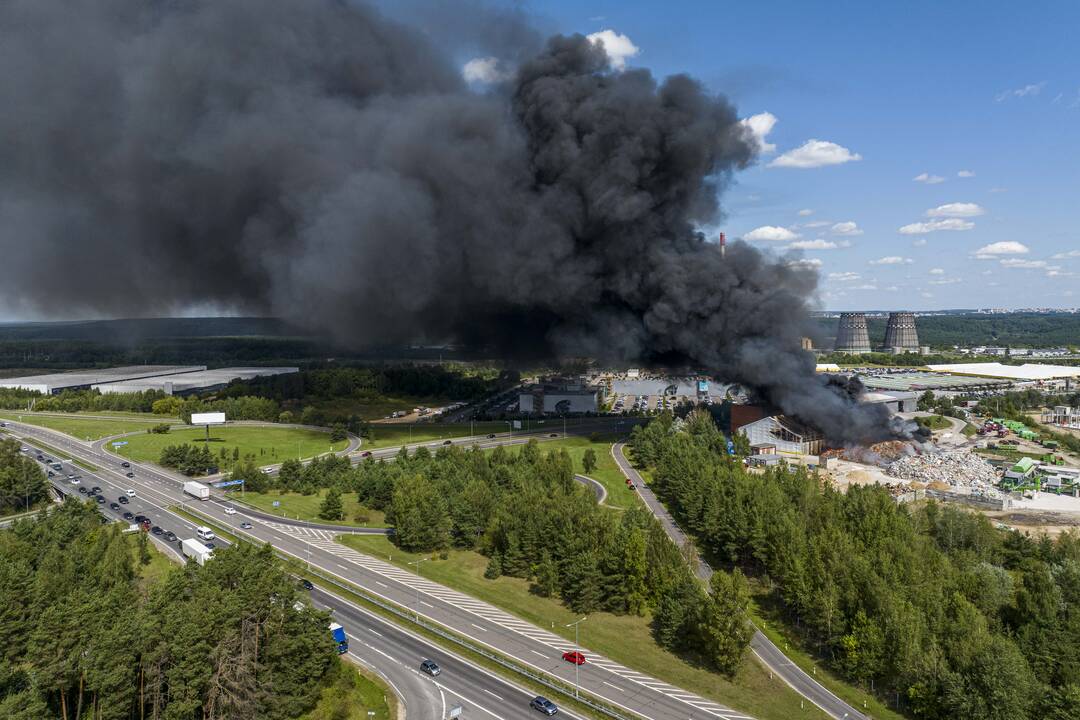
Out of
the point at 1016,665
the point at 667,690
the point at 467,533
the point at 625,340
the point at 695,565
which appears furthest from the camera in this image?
the point at 625,340

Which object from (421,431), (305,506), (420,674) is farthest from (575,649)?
(421,431)

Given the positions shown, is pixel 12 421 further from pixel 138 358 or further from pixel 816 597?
pixel 816 597

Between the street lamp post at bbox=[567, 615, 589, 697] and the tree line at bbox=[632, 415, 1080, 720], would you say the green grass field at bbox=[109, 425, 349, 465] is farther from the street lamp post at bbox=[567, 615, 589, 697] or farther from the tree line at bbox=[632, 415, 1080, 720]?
the street lamp post at bbox=[567, 615, 589, 697]

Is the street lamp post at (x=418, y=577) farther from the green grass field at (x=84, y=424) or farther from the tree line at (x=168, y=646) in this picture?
→ the green grass field at (x=84, y=424)

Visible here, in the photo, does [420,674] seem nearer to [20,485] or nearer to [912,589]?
[912,589]

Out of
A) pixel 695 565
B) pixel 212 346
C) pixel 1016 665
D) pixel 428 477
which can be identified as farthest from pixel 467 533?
pixel 212 346

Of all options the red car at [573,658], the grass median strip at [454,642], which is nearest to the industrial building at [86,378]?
the grass median strip at [454,642]

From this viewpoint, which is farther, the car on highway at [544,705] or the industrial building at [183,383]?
the industrial building at [183,383]
